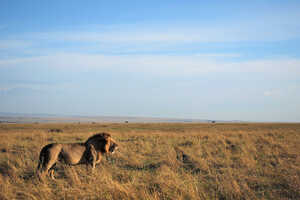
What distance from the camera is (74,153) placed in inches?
286

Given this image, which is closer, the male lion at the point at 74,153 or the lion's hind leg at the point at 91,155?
the male lion at the point at 74,153

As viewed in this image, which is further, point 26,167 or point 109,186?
point 26,167

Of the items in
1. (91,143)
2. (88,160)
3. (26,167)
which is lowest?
(26,167)

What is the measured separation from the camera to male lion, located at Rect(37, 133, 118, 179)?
6.91 metres

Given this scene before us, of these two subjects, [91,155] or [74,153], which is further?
[91,155]

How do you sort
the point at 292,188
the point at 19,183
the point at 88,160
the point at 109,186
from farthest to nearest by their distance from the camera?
the point at 88,160
the point at 19,183
the point at 292,188
the point at 109,186

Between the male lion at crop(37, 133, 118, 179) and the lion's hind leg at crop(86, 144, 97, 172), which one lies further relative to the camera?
the lion's hind leg at crop(86, 144, 97, 172)

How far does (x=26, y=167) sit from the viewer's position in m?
9.03

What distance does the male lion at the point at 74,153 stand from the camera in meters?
6.91

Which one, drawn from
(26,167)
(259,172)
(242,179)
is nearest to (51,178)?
(26,167)

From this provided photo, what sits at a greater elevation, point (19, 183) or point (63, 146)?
point (63, 146)

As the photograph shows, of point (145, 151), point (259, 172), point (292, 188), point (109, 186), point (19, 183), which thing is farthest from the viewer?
point (145, 151)

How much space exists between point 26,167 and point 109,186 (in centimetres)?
460

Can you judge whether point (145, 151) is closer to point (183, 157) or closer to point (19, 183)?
point (183, 157)
